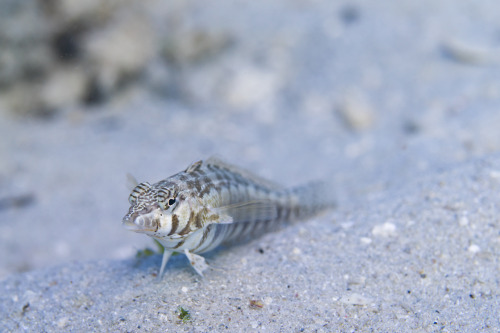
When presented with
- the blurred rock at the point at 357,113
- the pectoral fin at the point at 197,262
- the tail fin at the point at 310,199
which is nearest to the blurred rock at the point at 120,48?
the blurred rock at the point at 357,113

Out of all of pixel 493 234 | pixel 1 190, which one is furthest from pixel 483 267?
pixel 1 190

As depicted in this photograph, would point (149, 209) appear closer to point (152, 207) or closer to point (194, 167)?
point (152, 207)

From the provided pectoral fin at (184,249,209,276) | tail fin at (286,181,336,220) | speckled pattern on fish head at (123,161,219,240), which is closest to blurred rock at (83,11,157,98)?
tail fin at (286,181,336,220)

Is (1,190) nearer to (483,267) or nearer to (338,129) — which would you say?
(338,129)

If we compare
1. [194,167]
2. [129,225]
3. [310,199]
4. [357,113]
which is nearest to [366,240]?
[310,199]

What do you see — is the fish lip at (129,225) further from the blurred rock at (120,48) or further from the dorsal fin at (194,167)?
the blurred rock at (120,48)
